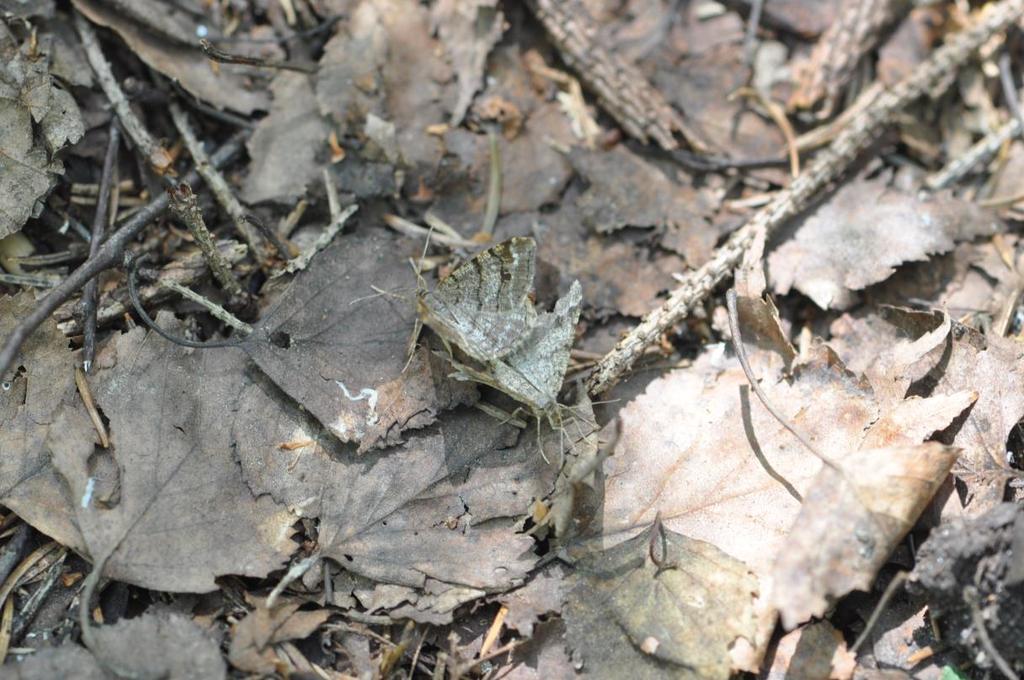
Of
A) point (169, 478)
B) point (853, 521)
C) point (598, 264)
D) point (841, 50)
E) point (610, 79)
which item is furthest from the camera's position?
point (841, 50)

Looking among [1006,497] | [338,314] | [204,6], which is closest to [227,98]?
[204,6]

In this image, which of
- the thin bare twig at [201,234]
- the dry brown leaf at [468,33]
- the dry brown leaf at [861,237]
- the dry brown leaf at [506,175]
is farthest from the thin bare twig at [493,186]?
the dry brown leaf at [861,237]

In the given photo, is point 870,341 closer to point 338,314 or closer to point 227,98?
point 338,314

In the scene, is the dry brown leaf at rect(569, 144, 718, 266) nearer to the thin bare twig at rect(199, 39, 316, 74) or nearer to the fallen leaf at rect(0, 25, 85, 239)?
the thin bare twig at rect(199, 39, 316, 74)

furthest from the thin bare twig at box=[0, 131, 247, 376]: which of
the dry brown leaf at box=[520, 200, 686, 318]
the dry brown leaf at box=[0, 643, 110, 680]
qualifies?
the dry brown leaf at box=[520, 200, 686, 318]

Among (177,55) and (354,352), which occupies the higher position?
(177,55)

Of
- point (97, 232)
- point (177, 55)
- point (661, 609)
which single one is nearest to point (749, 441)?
point (661, 609)

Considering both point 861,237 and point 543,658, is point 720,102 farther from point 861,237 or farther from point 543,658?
point 543,658

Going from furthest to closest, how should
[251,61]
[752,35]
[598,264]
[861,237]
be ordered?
[752,35] → [861,237] → [598,264] → [251,61]
